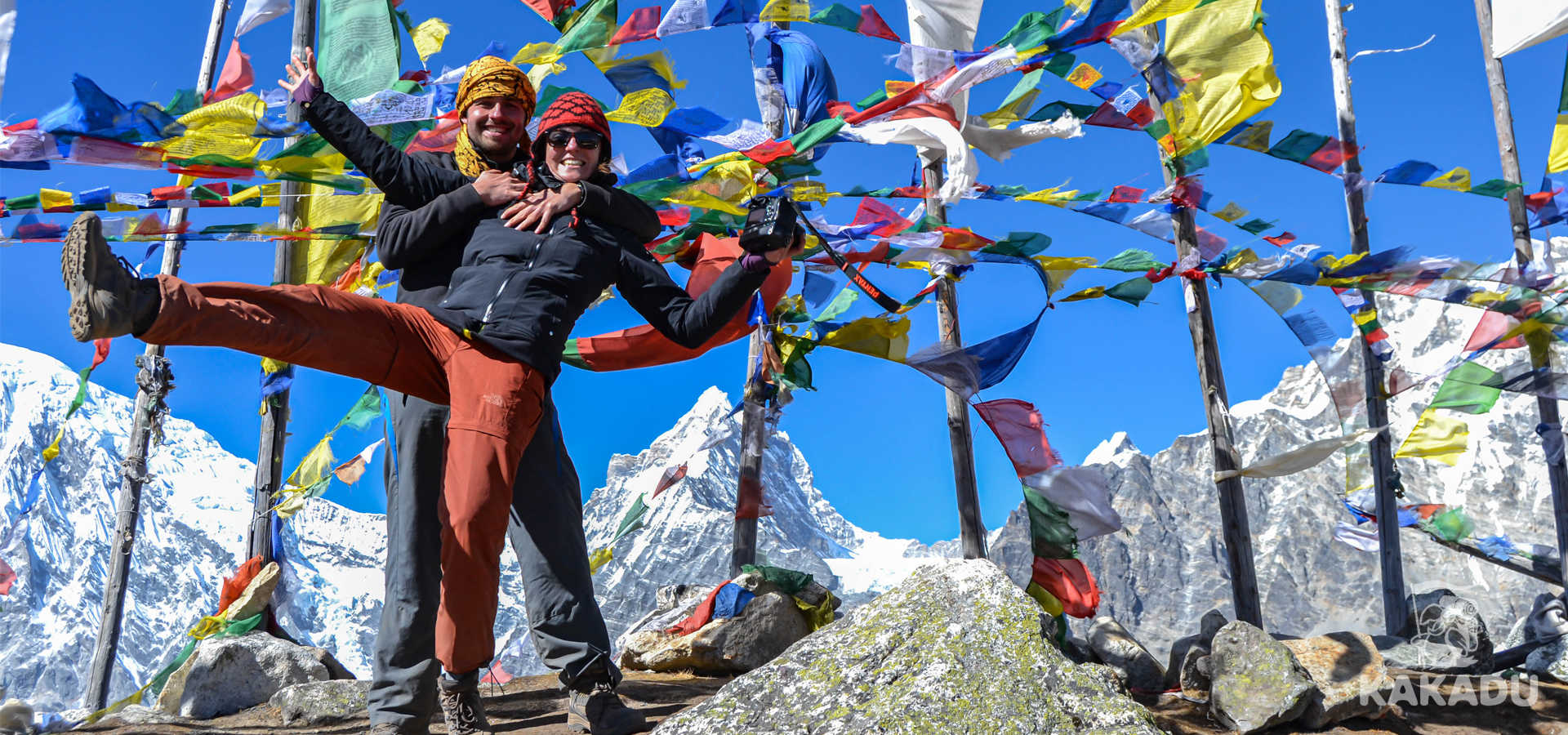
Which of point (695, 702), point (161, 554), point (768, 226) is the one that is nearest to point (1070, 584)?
point (695, 702)

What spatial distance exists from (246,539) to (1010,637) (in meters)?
5.13

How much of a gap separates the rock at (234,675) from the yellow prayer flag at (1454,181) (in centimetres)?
583

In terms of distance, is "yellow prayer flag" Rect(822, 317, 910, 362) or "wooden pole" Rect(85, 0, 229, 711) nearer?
"yellow prayer flag" Rect(822, 317, 910, 362)

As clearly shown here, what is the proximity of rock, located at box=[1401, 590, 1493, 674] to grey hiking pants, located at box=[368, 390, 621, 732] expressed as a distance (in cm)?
476

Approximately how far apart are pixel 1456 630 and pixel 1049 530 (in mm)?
3025

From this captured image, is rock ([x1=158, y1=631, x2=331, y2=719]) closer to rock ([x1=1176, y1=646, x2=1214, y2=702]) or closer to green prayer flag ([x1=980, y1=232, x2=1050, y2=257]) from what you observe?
green prayer flag ([x1=980, y1=232, x2=1050, y2=257])

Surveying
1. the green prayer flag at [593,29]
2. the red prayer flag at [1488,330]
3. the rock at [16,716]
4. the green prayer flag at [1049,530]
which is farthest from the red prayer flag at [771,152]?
the red prayer flag at [1488,330]

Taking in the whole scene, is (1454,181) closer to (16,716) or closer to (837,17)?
(837,17)

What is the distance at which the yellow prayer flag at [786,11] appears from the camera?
13.8ft

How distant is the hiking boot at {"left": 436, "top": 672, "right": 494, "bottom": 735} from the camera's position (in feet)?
Answer: 9.48

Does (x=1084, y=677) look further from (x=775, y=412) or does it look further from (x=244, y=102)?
(x=775, y=412)

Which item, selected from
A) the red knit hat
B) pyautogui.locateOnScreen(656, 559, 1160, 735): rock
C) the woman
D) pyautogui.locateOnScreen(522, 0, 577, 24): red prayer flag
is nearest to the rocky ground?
the woman

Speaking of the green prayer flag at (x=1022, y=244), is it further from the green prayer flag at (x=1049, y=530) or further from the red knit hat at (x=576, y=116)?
the red knit hat at (x=576, y=116)

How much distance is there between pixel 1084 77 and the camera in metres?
4.33
